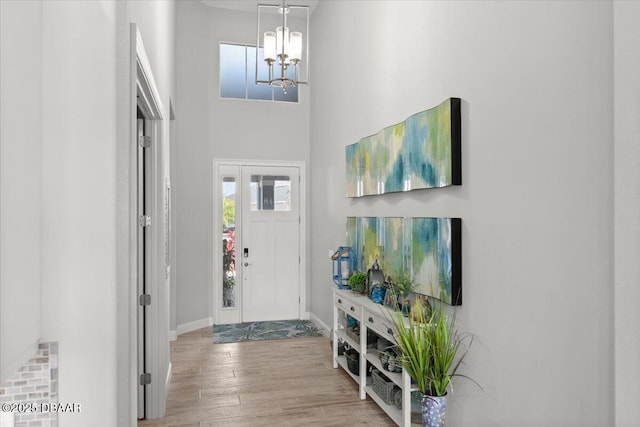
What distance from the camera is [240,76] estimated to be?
586cm

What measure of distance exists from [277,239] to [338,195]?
4.82ft

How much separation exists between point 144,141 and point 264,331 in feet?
9.96

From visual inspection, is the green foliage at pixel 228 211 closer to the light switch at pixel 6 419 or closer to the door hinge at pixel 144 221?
the door hinge at pixel 144 221

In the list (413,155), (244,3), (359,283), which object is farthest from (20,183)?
(244,3)

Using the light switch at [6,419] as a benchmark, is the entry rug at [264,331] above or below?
below

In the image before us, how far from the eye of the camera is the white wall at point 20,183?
0.85 m

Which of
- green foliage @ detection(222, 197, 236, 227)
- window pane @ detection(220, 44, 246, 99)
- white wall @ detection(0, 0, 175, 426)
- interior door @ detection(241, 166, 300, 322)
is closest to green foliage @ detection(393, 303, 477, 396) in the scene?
white wall @ detection(0, 0, 175, 426)

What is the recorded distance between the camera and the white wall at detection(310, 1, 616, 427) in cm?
161

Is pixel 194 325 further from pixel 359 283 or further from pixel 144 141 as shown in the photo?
pixel 144 141

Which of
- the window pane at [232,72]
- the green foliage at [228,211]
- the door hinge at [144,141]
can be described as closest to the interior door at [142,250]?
the door hinge at [144,141]

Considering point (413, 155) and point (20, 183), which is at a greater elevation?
point (413, 155)

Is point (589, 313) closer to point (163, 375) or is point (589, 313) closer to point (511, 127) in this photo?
point (511, 127)

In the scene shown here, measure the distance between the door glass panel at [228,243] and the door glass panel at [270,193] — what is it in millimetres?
277

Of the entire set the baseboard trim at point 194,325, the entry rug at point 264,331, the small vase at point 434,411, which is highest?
the small vase at point 434,411
